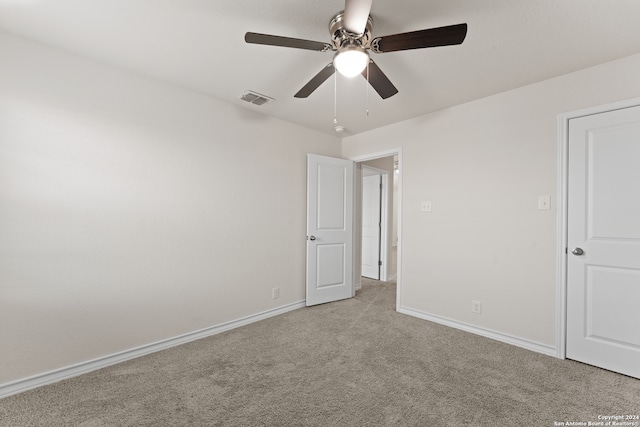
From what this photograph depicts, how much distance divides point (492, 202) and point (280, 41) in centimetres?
247

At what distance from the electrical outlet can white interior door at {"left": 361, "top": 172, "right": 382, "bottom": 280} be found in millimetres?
2401

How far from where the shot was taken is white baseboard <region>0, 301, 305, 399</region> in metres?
1.93

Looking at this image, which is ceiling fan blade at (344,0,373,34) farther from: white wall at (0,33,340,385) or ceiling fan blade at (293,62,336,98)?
white wall at (0,33,340,385)

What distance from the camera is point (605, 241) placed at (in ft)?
7.27

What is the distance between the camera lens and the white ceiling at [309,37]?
1678 mm

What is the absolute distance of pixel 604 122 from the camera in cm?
222

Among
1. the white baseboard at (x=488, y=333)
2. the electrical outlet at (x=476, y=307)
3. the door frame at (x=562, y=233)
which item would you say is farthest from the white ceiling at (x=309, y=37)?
the white baseboard at (x=488, y=333)

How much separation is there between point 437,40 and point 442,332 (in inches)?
105

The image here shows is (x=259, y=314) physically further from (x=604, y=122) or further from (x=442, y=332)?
(x=604, y=122)

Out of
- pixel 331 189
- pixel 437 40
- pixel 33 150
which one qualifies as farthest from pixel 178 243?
pixel 437 40

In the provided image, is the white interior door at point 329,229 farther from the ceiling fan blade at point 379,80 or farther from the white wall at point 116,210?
the ceiling fan blade at point 379,80

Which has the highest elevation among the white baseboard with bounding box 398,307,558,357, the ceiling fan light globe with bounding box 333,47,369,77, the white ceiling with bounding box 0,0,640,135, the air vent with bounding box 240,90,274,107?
the white ceiling with bounding box 0,0,640,135

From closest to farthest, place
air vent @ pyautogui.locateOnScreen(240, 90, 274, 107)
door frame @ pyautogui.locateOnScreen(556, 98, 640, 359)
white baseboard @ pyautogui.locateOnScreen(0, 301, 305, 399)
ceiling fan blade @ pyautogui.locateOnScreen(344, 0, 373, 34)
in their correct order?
ceiling fan blade @ pyautogui.locateOnScreen(344, 0, 373, 34), white baseboard @ pyautogui.locateOnScreen(0, 301, 305, 399), door frame @ pyautogui.locateOnScreen(556, 98, 640, 359), air vent @ pyautogui.locateOnScreen(240, 90, 274, 107)

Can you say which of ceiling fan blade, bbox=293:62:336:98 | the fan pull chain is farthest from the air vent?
ceiling fan blade, bbox=293:62:336:98
